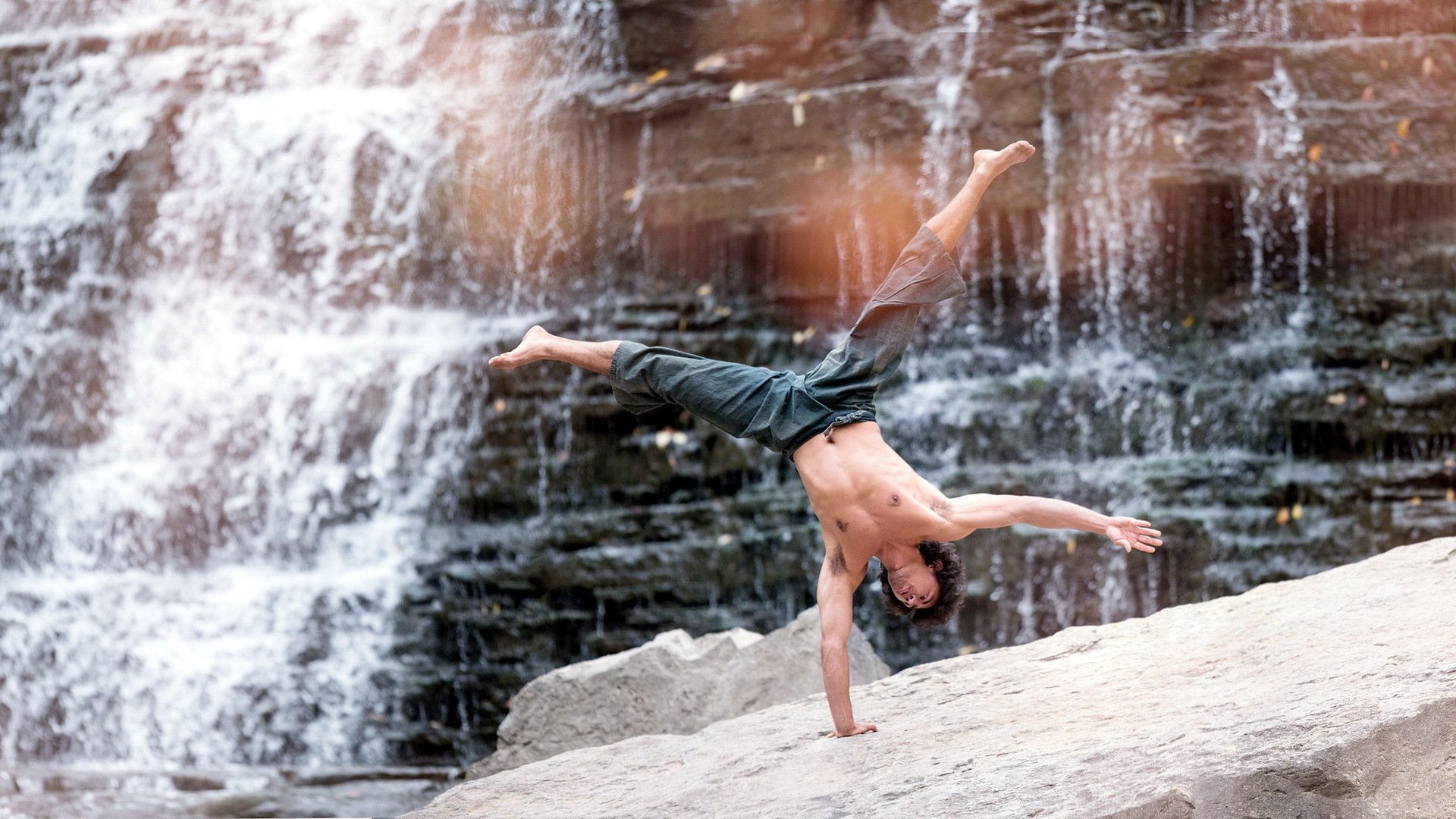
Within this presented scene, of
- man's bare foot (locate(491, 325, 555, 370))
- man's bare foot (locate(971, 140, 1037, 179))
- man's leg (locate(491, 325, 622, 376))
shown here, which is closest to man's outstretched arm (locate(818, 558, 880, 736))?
man's leg (locate(491, 325, 622, 376))

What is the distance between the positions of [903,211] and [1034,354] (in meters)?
1.57

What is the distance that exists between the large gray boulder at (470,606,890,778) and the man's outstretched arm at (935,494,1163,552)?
2017 mm

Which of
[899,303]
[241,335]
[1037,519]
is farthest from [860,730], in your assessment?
[241,335]

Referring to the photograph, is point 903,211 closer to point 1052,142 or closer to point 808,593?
point 1052,142

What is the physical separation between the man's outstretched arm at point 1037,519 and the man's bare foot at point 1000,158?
124 centimetres

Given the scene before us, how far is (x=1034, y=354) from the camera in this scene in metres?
11.1

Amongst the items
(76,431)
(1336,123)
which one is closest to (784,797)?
(1336,123)

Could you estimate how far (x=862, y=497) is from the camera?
4.88 m

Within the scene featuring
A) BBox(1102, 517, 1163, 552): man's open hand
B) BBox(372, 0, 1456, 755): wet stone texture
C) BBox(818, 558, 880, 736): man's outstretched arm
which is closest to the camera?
BBox(1102, 517, 1163, 552): man's open hand

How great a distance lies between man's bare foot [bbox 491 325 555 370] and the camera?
5242mm

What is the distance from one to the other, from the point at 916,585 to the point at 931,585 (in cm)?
6

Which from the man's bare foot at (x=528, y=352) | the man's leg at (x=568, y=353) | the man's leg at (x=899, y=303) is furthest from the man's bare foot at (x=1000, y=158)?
the man's bare foot at (x=528, y=352)

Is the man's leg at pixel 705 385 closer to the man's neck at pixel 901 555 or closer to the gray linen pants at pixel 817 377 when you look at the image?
the gray linen pants at pixel 817 377

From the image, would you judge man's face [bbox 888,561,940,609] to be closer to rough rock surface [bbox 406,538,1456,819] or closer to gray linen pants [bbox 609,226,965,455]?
rough rock surface [bbox 406,538,1456,819]
